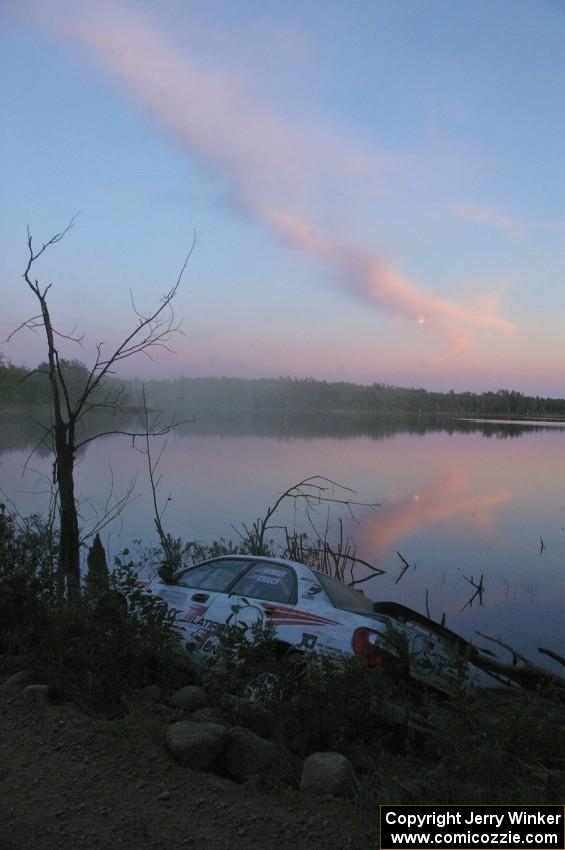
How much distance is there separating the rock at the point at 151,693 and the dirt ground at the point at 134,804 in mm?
591

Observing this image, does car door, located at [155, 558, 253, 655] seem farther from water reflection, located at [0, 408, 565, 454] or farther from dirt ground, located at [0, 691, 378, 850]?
water reflection, located at [0, 408, 565, 454]

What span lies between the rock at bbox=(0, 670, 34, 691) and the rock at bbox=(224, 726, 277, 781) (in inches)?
71.0

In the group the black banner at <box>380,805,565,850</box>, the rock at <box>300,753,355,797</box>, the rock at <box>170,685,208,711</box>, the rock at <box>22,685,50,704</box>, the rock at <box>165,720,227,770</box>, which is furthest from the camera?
the rock at <box>170,685,208,711</box>

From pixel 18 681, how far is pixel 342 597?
283 cm

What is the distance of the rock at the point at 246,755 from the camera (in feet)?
→ 14.0

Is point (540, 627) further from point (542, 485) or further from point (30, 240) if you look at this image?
point (542, 485)

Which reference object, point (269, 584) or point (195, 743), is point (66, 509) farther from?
point (195, 743)

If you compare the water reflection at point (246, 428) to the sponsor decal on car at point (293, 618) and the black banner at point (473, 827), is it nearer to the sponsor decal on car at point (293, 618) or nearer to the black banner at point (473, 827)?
the sponsor decal on car at point (293, 618)

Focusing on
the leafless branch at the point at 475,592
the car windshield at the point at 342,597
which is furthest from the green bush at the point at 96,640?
the leafless branch at the point at 475,592

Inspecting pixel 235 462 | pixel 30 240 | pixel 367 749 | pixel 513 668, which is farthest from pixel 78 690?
pixel 235 462

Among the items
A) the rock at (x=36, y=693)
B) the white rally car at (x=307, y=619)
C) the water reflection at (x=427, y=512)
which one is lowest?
the water reflection at (x=427, y=512)

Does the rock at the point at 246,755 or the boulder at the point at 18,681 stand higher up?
the boulder at the point at 18,681

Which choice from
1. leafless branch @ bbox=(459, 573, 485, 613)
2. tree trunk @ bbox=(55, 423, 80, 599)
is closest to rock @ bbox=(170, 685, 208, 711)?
tree trunk @ bbox=(55, 423, 80, 599)

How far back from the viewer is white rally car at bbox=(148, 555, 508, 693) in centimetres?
553
